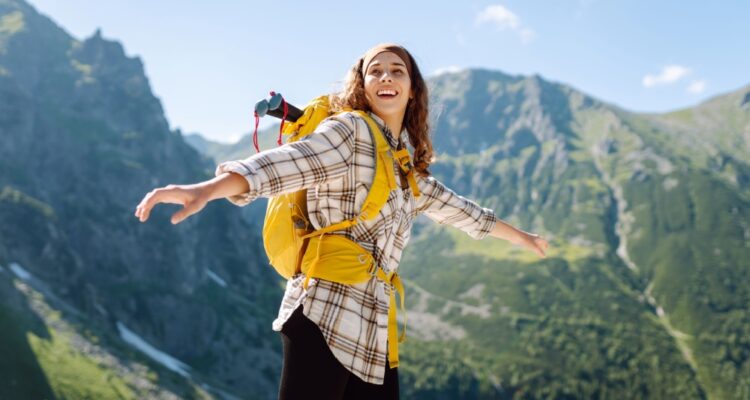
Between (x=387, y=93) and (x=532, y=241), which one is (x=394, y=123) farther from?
(x=532, y=241)

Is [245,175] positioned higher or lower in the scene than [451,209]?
higher

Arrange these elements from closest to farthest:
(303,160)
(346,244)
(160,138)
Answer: (303,160), (346,244), (160,138)

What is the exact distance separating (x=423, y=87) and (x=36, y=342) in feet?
269

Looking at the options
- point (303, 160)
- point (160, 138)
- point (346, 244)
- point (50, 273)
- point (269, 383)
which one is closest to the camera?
point (303, 160)

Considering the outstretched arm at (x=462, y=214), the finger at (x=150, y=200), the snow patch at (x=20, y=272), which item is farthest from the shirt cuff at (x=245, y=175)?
the snow patch at (x=20, y=272)

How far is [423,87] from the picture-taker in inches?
212

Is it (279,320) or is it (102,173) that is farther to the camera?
(102,173)

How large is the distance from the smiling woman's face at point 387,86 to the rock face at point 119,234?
342 feet

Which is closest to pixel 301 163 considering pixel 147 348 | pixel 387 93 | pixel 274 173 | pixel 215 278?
pixel 274 173

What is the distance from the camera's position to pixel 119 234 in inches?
5664

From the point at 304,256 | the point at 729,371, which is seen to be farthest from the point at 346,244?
the point at 729,371

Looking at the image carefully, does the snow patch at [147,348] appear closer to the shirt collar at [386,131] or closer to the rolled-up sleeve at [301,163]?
the shirt collar at [386,131]

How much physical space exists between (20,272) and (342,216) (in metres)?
117

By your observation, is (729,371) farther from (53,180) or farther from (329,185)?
(329,185)
